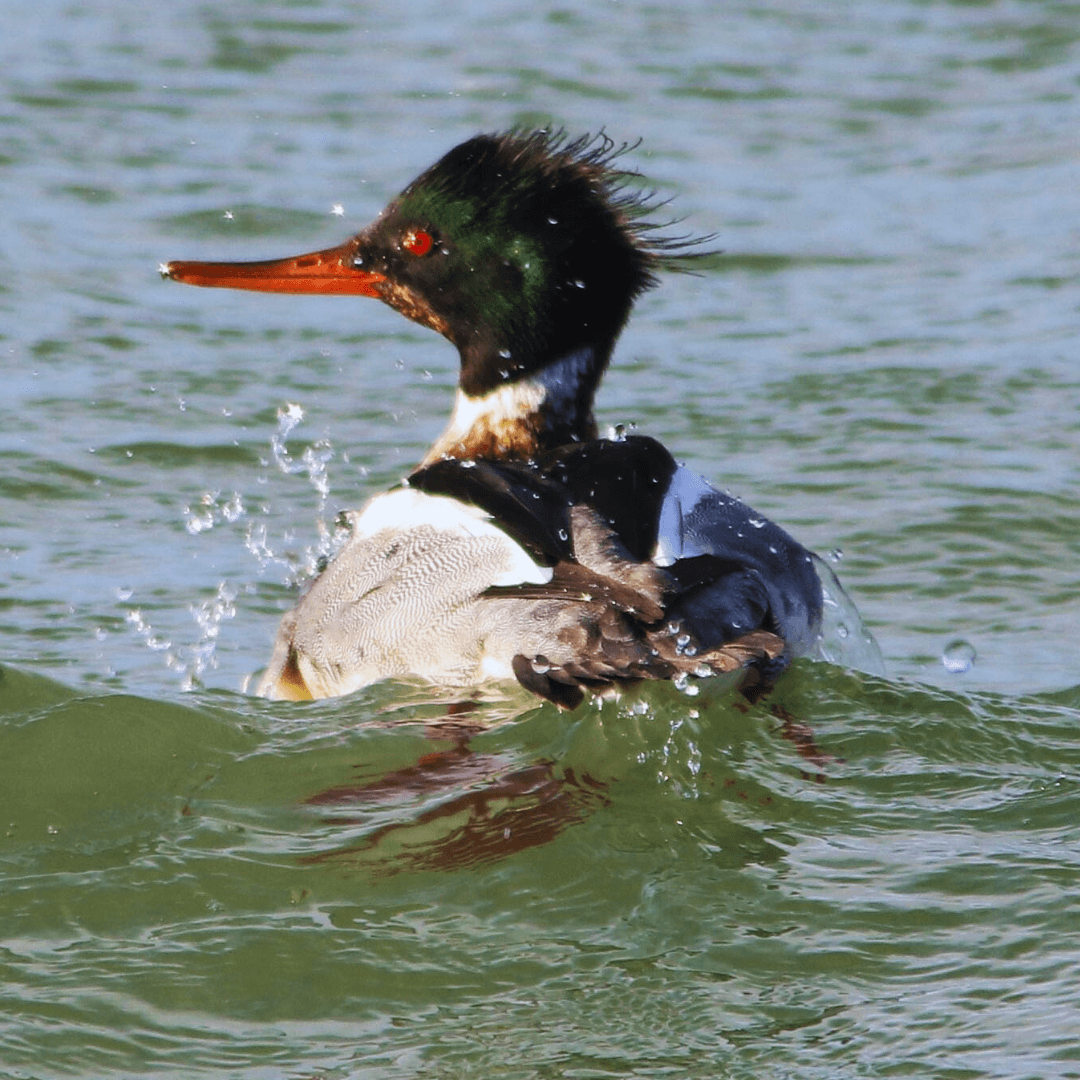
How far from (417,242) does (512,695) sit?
1.80m

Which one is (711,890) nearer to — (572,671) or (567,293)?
(572,671)

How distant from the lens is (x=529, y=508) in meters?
4.96

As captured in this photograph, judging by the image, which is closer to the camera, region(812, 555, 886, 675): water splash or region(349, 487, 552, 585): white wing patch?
region(349, 487, 552, 585): white wing patch

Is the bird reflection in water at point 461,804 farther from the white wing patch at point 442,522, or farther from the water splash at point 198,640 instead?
the water splash at point 198,640

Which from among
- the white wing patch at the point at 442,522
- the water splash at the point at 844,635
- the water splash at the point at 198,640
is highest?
the white wing patch at the point at 442,522

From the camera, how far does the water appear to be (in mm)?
3758

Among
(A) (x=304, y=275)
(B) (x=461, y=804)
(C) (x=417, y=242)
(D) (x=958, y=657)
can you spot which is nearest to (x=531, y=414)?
(C) (x=417, y=242)

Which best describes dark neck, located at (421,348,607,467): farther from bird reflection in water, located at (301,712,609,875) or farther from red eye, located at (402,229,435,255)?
bird reflection in water, located at (301,712,609,875)

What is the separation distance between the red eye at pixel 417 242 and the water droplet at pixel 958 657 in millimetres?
2206

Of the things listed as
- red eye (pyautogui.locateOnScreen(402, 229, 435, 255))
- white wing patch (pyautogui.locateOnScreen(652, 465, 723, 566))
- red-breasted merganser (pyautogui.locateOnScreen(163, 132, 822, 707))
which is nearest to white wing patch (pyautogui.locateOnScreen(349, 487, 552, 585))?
red-breasted merganser (pyautogui.locateOnScreen(163, 132, 822, 707))

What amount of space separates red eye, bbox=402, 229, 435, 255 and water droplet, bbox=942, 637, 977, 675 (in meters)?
2.21

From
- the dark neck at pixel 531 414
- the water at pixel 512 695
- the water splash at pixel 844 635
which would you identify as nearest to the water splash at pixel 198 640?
the water at pixel 512 695

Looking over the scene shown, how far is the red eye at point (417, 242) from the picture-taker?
240 inches

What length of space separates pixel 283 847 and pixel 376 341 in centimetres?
522
